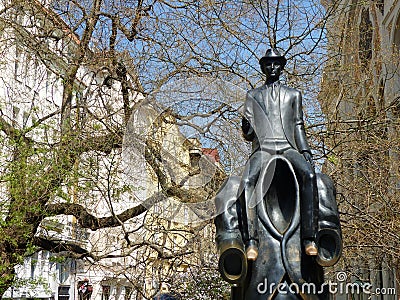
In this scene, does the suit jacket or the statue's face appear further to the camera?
the statue's face

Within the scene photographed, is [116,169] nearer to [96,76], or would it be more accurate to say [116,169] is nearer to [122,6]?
[96,76]

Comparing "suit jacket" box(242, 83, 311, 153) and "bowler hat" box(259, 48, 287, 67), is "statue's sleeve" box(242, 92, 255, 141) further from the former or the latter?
"bowler hat" box(259, 48, 287, 67)

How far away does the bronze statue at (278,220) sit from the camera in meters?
6.42

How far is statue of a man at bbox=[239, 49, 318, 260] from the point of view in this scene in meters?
6.51

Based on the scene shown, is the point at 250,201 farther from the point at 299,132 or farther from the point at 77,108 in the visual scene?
the point at 77,108

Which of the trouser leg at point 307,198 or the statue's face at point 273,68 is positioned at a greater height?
the statue's face at point 273,68

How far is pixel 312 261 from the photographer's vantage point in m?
6.48

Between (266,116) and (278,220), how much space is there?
1062 millimetres

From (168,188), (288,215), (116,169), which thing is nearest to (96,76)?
(116,169)

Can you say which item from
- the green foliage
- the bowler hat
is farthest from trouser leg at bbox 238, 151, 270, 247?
the green foliage

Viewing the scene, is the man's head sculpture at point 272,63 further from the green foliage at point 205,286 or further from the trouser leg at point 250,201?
the green foliage at point 205,286

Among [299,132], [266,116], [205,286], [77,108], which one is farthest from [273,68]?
[205,286]

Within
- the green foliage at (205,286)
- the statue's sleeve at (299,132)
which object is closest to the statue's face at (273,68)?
the statue's sleeve at (299,132)

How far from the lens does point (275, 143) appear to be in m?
6.85
